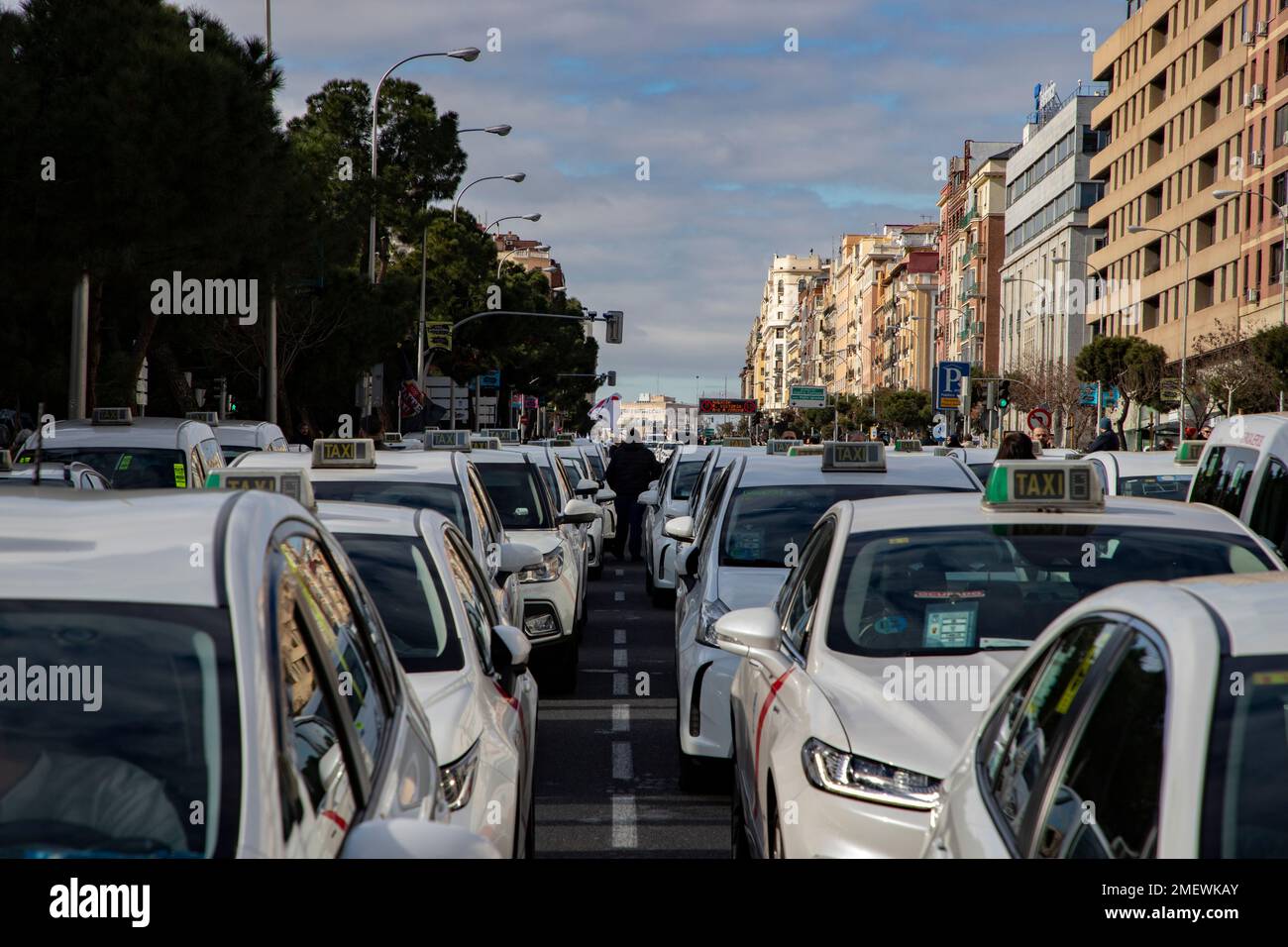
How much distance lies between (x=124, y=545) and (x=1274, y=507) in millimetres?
8144

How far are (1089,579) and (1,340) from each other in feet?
95.9

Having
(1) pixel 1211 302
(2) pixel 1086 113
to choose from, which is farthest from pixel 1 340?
(2) pixel 1086 113

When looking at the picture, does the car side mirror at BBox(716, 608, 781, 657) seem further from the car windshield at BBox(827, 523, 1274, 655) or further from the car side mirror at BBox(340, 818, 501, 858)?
the car side mirror at BBox(340, 818, 501, 858)

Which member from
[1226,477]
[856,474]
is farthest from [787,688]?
[1226,477]

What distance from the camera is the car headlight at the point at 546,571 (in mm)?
12539

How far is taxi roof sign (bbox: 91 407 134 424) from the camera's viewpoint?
1758 centimetres

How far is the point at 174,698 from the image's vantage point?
9.30ft

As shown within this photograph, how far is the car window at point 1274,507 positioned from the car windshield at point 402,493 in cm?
452

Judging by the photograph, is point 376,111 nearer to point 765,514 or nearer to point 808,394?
point 765,514

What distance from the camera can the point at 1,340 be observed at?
32062 mm

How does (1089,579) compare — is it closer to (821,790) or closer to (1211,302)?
(821,790)

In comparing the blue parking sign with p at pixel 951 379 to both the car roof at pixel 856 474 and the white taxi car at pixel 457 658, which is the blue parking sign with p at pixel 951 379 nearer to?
the car roof at pixel 856 474

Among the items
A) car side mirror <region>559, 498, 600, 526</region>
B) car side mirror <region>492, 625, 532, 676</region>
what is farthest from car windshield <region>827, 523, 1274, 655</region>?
car side mirror <region>559, 498, 600, 526</region>

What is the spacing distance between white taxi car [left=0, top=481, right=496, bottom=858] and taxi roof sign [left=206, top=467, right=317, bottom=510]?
1965 mm
